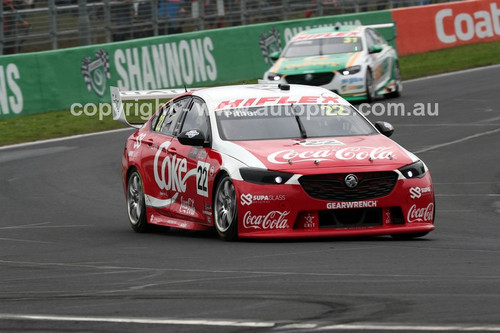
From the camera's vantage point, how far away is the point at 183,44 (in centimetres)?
2827

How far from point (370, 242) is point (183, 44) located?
728 inches

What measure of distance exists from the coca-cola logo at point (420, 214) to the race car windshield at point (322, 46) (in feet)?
49.6

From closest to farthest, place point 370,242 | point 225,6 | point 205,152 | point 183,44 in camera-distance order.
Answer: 1. point 370,242
2. point 205,152
3. point 183,44
4. point 225,6

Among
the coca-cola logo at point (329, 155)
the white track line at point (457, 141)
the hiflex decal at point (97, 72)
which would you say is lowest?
the white track line at point (457, 141)

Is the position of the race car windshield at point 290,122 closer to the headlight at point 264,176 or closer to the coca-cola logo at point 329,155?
the coca-cola logo at point 329,155

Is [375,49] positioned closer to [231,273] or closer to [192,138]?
[192,138]

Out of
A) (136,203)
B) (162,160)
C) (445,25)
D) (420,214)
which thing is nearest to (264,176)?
(420,214)

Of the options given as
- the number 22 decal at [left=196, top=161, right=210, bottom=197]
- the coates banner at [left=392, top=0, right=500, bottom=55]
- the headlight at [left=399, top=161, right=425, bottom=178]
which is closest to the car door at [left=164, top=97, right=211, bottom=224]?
the number 22 decal at [left=196, top=161, right=210, bottom=197]

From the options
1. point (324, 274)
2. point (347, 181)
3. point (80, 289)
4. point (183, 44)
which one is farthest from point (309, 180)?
point (183, 44)

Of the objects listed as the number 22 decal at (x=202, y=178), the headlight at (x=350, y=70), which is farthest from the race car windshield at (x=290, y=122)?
the headlight at (x=350, y=70)

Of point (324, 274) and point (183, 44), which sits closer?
point (324, 274)

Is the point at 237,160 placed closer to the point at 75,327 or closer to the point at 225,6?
the point at 75,327

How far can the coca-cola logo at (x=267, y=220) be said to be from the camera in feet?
33.8

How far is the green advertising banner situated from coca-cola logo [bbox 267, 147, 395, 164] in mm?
13780
